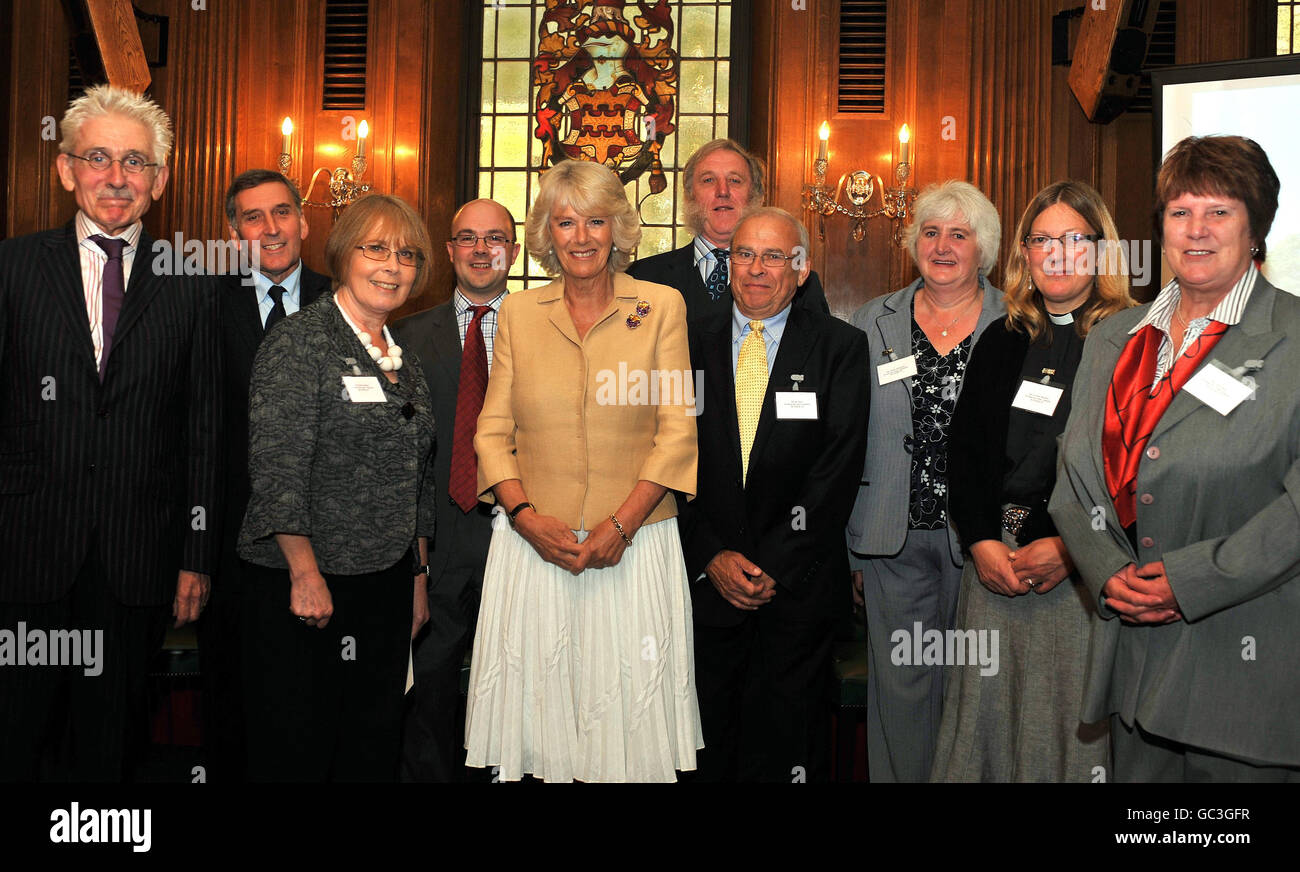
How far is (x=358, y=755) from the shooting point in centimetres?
270

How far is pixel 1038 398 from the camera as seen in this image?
9.66 feet

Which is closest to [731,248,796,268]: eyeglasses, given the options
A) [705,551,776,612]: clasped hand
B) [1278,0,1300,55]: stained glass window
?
[705,551,776,612]: clasped hand

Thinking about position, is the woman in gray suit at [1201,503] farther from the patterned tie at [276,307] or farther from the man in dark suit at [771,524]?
the patterned tie at [276,307]

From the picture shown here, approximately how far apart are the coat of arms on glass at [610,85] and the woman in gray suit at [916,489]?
3633mm

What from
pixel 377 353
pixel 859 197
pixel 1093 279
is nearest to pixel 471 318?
pixel 377 353

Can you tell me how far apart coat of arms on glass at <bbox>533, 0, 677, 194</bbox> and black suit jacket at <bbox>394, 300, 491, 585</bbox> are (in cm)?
326

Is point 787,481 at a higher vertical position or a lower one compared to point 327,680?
higher

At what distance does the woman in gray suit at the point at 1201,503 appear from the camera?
2135 mm

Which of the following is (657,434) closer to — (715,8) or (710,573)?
(710,573)

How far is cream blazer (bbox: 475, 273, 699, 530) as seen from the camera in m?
2.92

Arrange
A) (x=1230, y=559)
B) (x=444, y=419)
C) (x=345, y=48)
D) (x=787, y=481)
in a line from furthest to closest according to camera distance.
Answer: (x=345, y=48)
(x=444, y=419)
(x=787, y=481)
(x=1230, y=559)

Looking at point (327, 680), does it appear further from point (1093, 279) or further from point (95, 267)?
point (1093, 279)

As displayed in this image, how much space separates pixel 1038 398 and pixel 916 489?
44cm
